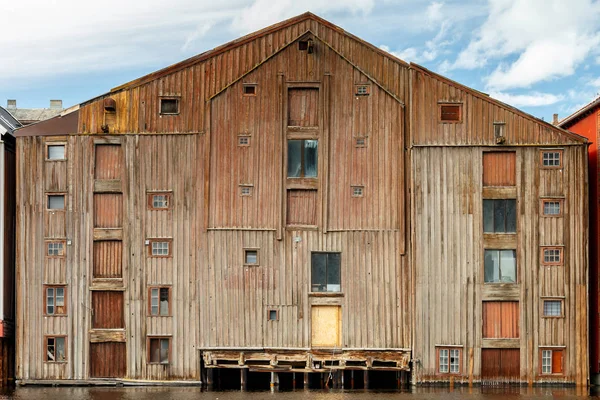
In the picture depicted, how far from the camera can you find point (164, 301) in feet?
137

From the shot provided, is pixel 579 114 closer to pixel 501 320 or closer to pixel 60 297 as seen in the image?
pixel 501 320

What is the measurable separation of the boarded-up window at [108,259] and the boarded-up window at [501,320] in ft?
57.1

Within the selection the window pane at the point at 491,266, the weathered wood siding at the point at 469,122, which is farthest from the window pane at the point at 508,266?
the weathered wood siding at the point at 469,122

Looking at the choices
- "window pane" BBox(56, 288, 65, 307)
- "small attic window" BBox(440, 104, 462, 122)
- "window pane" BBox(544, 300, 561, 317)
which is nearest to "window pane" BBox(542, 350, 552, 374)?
"window pane" BBox(544, 300, 561, 317)

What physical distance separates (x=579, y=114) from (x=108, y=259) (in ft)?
81.0

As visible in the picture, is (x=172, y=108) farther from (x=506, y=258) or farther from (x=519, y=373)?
(x=519, y=373)

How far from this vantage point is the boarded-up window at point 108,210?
4194 cm

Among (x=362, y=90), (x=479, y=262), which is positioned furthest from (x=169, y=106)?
(x=479, y=262)

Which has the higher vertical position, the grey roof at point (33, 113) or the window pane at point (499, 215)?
the grey roof at point (33, 113)

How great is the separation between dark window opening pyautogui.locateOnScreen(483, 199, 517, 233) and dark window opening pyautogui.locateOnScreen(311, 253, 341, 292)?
282 inches

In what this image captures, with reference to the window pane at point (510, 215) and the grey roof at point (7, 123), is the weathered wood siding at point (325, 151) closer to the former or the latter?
the window pane at point (510, 215)

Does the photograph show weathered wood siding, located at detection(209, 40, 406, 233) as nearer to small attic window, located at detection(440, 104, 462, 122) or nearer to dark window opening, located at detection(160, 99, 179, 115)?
dark window opening, located at detection(160, 99, 179, 115)

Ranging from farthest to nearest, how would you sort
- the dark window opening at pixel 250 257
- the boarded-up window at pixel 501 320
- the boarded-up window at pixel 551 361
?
the dark window opening at pixel 250 257 < the boarded-up window at pixel 501 320 < the boarded-up window at pixel 551 361

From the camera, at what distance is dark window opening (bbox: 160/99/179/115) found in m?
42.1
